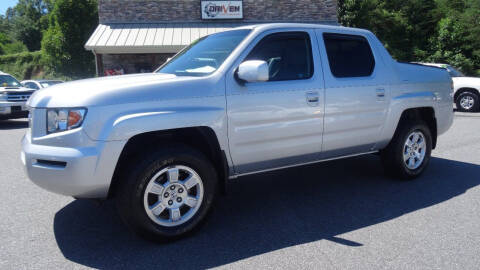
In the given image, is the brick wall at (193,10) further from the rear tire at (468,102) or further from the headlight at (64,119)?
the headlight at (64,119)

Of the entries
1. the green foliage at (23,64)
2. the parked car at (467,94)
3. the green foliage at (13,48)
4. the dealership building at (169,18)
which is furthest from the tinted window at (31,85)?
the green foliage at (13,48)

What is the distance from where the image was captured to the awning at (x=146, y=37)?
1720 cm

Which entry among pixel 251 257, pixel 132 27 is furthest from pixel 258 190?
pixel 132 27

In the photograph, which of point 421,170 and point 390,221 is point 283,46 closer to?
point 390,221

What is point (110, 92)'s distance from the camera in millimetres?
3270

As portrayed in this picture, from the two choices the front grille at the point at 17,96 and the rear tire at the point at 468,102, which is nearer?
the front grille at the point at 17,96

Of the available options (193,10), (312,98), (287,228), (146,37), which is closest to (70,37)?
(193,10)

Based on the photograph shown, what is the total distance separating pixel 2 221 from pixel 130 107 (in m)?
2.03

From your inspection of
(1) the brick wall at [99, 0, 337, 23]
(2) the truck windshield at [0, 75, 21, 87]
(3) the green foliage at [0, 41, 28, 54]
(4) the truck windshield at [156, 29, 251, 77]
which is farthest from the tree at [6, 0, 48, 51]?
(4) the truck windshield at [156, 29, 251, 77]

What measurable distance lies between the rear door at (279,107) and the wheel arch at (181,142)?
15 centimetres

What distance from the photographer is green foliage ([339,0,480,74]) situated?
2742 centimetres

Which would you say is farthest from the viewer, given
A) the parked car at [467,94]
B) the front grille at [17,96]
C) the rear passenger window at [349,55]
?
the parked car at [467,94]

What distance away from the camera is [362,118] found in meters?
4.69

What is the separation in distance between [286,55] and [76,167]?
240cm
